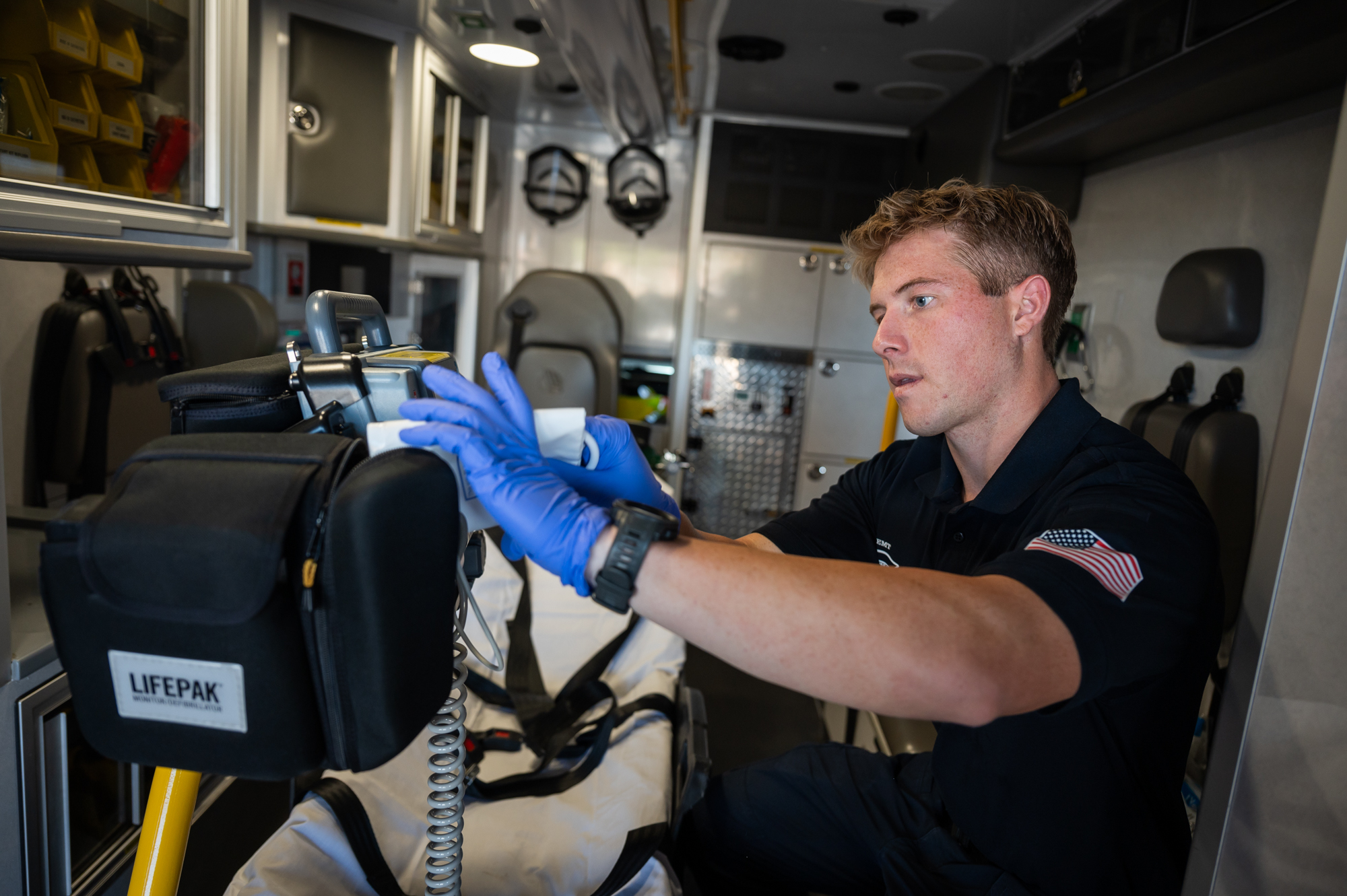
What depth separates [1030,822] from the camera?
1530 millimetres

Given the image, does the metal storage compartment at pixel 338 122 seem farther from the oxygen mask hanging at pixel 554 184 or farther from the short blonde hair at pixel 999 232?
the short blonde hair at pixel 999 232

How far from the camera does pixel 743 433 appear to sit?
17.6ft

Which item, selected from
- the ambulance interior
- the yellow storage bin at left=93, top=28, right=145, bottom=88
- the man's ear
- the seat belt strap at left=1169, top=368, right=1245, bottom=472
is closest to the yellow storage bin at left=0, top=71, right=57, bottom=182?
the ambulance interior

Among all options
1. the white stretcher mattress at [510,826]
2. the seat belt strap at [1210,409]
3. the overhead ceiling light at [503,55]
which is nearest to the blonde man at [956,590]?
the white stretcher mattress at [510,826]

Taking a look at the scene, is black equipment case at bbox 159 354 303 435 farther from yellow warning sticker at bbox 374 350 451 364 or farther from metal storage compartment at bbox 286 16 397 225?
metal storage compartment at bbox 286 16 397 225

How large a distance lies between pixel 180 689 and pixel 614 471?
0.73m

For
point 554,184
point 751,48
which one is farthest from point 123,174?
point 554,184

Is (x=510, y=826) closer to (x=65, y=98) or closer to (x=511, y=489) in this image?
(x=511, y=489)

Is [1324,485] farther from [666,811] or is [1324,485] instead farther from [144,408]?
[144,408]

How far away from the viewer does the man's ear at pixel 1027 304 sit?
1.72m

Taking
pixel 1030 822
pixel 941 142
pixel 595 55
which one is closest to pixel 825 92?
pixel 941 142

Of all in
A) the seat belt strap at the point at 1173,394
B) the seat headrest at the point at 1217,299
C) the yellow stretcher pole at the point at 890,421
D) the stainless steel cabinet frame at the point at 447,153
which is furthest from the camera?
the yellow stretcher pole at the point at 890,421

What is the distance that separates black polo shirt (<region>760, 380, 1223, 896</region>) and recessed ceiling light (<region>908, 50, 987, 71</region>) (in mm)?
2371

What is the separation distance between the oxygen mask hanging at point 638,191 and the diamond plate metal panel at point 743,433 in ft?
3.44
